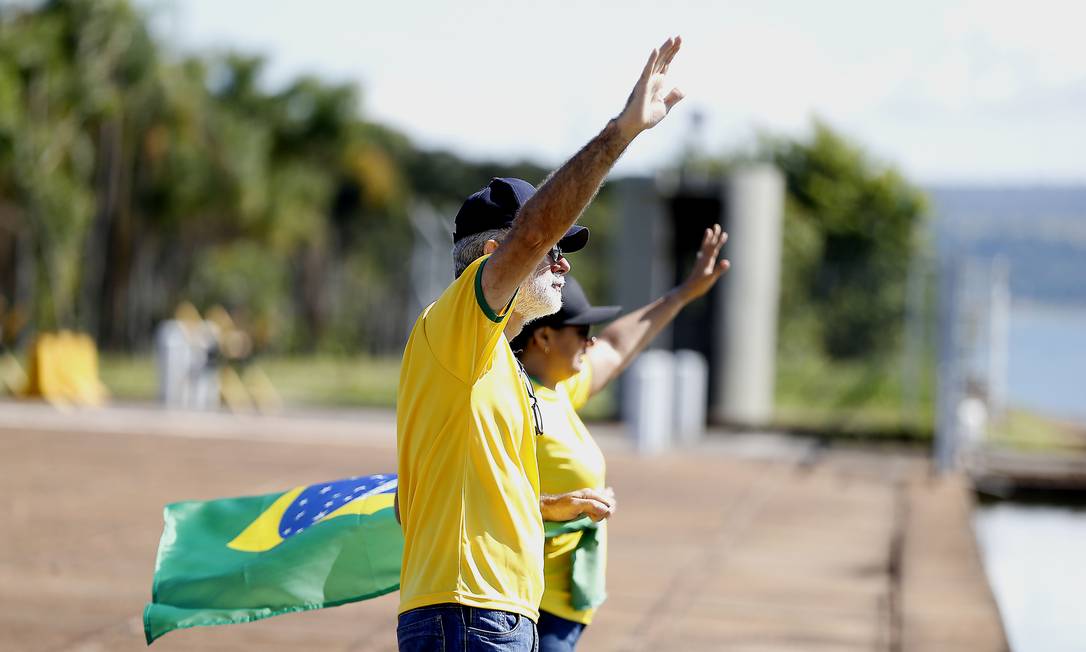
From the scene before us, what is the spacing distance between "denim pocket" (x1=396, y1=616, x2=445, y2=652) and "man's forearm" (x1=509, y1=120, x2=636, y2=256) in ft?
2.68

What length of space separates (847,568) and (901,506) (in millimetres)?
3174

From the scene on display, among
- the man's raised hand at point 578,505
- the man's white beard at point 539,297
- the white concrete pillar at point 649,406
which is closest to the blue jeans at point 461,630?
the man's raised hand at point 578,505

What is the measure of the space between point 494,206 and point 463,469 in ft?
1.92

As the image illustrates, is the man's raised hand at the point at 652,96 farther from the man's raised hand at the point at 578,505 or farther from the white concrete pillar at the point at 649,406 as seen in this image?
the white concrete pillar at the point at 649,406

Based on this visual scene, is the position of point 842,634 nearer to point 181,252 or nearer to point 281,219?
point 281,219

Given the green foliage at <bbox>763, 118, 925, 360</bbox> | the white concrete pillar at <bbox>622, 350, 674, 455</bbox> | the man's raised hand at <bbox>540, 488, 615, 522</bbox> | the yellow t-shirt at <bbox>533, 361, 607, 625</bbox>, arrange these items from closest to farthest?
the man's raised hand at <bbox>540, 488, 615, 522</bbox>
the yellow t-shirt at <bbox>533, 361, 607, 625</bbox>
the white concrete pillar at <bbox>622, 350, 674, 455</bbox>
the green foliage at <bbox>763, 118, 925, 360</bbox>

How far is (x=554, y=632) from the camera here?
11.8ft

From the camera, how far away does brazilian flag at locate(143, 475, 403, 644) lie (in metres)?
3.80

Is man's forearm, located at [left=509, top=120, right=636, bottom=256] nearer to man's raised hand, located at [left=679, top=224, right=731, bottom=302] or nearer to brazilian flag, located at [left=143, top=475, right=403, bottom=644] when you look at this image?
brazilian flag, located at [left=143, top=475, right=403, bottom=644]

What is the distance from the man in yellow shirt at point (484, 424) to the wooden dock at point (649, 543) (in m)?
3.51

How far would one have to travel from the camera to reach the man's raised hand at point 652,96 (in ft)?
8.34

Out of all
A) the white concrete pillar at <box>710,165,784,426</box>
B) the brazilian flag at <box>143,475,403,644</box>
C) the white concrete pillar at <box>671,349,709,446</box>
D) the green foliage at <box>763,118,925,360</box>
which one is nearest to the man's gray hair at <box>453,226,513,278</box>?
the brazilian flag at <box>143,475,403,644</box>

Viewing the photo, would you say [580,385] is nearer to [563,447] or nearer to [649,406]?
[563,447]

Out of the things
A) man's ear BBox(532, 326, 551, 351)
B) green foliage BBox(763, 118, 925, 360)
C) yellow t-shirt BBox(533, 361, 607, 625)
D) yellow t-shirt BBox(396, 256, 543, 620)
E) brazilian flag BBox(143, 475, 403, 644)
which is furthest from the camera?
green foliage BBox(763, 118, 925, 360)
